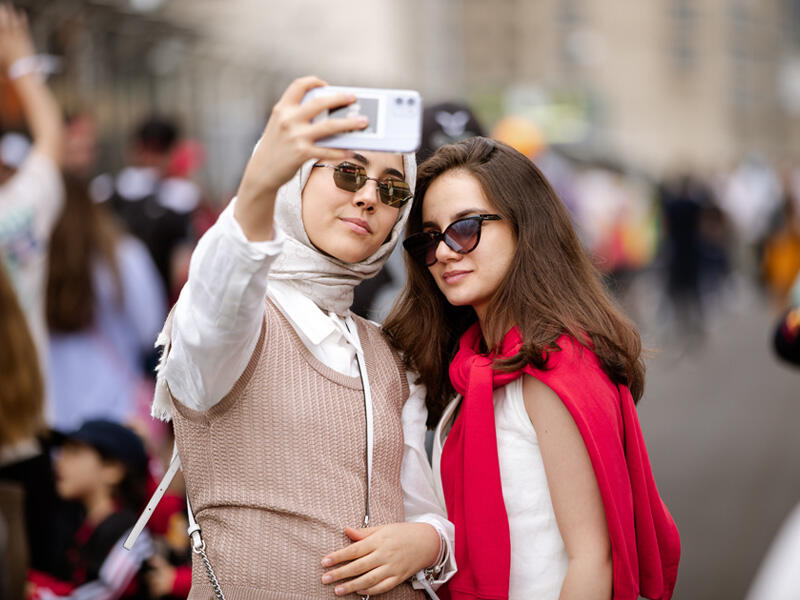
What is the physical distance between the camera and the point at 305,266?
8.23ft

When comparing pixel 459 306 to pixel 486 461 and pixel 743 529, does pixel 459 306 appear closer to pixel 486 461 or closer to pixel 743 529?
pixel 486 461

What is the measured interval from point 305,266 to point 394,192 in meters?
0.27

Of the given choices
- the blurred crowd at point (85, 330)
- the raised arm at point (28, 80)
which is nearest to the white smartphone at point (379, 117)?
the blurred crowd at point (85, 330)

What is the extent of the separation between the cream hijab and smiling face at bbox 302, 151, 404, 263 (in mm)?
19

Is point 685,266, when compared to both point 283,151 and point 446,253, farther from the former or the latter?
point 283,151

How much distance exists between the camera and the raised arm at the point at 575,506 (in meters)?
2.41

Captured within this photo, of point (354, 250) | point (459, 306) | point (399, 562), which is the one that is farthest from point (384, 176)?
point (399, 562)

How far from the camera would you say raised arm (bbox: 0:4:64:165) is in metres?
4.52

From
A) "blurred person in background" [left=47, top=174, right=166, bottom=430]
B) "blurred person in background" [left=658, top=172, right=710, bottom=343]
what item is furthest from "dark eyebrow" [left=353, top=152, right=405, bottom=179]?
"blurred person in background" [left=658, top=172, right=710, bottom=343]

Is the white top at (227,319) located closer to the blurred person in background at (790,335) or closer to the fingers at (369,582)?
the fingers at (369,582)

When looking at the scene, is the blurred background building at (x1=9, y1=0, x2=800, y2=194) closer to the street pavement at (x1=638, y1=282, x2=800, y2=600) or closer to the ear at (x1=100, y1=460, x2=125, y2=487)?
the street pavement at (x1=638, y1=282, x2=800, y2=600)

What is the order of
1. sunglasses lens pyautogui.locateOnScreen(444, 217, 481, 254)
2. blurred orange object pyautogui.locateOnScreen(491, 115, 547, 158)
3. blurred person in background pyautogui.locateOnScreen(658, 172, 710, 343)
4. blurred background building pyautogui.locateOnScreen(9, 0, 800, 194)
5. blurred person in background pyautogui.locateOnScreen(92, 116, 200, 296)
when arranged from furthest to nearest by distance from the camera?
blurred person in background pyautogui.locateOnScreen(658, 172, 710, 343) < blurred background building pyautogui.locateOnScreen(9, 0, 800, 194) < blurred orange object pyautogui.locateOnScreen(491, 115, 547, 158) < blurred person in background pyautogui.locateOnScreen(92, 116, 200, 296) < sunglasses lens pyautogui.locateOnScreen(444, 217, 481, 254)

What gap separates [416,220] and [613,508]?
2.87 ft

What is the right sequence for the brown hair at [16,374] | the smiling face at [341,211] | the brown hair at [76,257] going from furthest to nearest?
the brown hair at [76,257], the brown hair at [16,374], the smiling face at [341,211]
